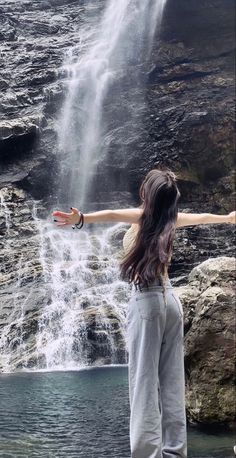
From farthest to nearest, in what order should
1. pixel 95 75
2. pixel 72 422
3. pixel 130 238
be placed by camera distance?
pixel 95 75, pixel 72 422, pixel 130 238

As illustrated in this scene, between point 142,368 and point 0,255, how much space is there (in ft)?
53.5

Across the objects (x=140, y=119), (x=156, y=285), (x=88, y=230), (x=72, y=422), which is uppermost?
(x=140, y=119)

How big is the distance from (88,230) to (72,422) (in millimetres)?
14720

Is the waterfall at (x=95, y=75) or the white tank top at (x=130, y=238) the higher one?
the waterfall at (x=95, y=75)

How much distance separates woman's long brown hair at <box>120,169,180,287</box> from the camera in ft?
8.32

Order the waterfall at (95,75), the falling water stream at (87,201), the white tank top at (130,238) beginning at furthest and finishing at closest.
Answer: the waterfall at (95,75), the falling water stream at (87,201), the white tank top at (130,238)

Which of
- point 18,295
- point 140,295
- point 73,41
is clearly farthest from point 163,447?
point 73,41

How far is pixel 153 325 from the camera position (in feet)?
7.97

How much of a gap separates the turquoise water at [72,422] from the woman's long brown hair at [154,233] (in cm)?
237


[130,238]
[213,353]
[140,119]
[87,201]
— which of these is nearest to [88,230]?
[87,201]

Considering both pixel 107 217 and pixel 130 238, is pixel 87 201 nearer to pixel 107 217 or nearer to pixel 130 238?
pixel 130 238

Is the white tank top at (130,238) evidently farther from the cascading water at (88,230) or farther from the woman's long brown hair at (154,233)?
the cascading water at (88,230)

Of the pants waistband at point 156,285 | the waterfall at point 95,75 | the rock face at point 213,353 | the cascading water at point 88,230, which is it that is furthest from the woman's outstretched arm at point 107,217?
the waterfall at point 95,75

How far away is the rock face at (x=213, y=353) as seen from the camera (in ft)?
16.5
